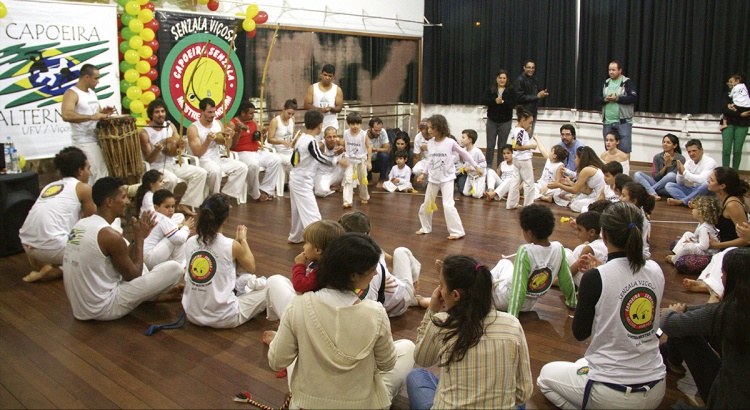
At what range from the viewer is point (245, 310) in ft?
14.3

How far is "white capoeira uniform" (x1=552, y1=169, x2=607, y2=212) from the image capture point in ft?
24.1

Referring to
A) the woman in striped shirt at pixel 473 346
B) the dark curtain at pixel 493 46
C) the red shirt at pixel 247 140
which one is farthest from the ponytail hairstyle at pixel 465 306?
the dark curtain at pixel 493 46

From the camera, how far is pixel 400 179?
9.28 metres

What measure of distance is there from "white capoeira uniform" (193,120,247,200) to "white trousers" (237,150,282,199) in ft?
0.66

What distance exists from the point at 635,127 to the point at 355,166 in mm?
5284

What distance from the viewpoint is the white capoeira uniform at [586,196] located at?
7.34 meters

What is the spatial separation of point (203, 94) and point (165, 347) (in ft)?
18.9

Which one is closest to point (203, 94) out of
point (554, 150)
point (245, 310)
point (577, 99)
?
point (554, 150)

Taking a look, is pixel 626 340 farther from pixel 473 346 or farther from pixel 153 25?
pixel 153 25

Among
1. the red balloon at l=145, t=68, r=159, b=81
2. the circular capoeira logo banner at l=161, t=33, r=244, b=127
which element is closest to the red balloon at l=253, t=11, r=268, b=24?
the circular capoeira logo banner at l=161, t=33, r=244, b=127

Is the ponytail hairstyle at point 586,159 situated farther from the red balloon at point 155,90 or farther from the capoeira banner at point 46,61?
the capoeira banner at point 46,61

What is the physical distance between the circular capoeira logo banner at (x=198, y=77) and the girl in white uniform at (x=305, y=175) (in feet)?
8.36

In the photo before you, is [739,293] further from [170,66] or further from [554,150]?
[170,66]

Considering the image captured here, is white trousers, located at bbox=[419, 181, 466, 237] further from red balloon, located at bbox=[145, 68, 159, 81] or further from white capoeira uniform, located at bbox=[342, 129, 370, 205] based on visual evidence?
red balloon, located at bbox=[145, 68, 159, 81]
